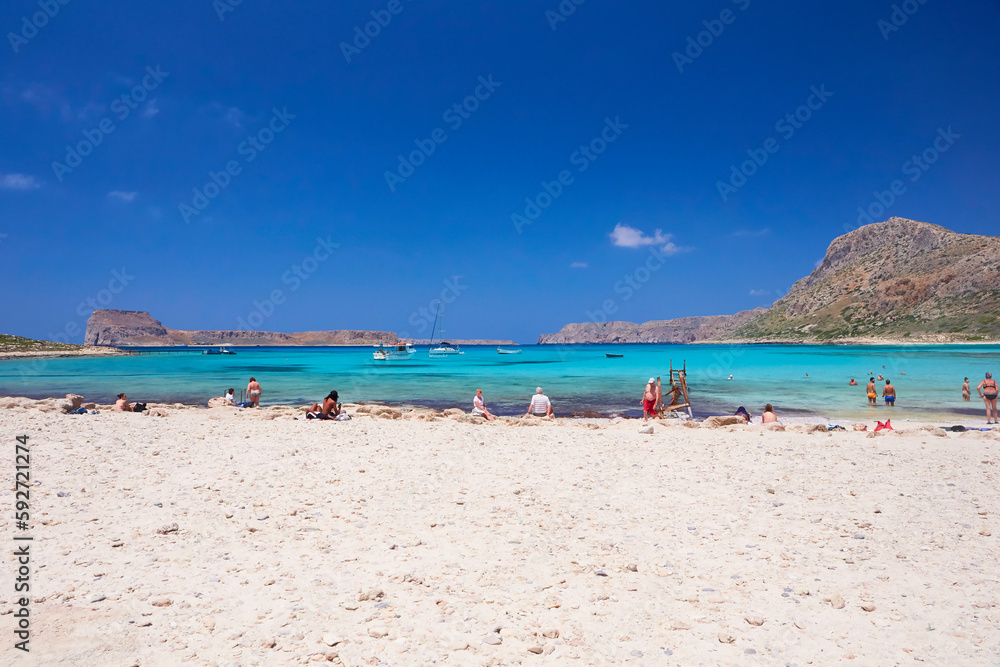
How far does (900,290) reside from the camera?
132 m

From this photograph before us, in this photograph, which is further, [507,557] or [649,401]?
[649,401]

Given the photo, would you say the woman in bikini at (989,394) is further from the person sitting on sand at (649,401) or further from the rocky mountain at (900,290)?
the rocky mountain at (900,290)

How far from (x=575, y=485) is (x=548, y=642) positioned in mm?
4473

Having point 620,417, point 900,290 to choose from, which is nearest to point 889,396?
point 620,417

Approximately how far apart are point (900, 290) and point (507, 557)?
165754 millimetres

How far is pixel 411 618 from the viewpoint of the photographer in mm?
4359

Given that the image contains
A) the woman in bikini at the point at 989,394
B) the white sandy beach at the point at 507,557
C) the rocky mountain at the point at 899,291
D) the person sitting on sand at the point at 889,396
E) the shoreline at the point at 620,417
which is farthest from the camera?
the rocky mountain at the point at 899,291

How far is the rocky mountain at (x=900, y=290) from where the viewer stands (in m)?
113

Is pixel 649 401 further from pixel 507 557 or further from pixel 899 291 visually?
pixel 899 291

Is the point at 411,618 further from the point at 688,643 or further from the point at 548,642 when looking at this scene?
the point at 688,643

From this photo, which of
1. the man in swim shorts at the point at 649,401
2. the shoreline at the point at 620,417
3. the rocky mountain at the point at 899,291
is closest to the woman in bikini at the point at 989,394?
the shoreline at the point at 620,417

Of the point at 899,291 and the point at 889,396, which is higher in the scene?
the point at 899,291

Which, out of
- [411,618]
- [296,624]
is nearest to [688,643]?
[411,618]

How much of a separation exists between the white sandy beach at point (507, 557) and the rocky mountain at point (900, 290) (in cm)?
13479
